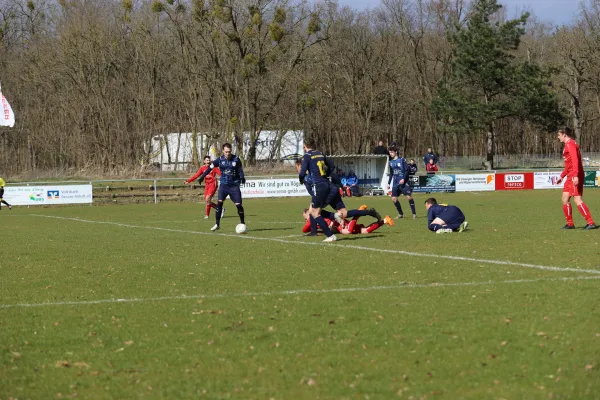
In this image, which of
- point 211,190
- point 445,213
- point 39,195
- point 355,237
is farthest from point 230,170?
point 39,195

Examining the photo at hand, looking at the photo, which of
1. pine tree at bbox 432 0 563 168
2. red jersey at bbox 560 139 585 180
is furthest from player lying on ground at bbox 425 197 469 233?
pine tree at bbox 432 0 563 168

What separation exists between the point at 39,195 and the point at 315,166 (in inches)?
1111

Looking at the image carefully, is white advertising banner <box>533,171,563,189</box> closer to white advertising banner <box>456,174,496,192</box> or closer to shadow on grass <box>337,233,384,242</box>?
white advertising banner <box>456,174,496,192</box>

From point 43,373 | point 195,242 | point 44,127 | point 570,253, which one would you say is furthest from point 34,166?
point 43,373

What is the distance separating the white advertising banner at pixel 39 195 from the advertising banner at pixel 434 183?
59.6ft

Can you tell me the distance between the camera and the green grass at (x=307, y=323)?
6.00 meters

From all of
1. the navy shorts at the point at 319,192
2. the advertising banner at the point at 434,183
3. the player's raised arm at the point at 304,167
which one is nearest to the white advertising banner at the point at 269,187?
the advertising banner at the point at 434,183

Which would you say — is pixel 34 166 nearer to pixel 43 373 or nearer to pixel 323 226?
pixel 323 226

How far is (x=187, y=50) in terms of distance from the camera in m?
63.0

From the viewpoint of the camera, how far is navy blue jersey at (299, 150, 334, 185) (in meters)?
17.0

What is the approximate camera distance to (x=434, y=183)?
48.4 metres

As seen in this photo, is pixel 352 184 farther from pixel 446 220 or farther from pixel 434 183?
pixel 446 220

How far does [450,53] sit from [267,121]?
25011mm

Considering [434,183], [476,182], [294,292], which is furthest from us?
[476,182]
